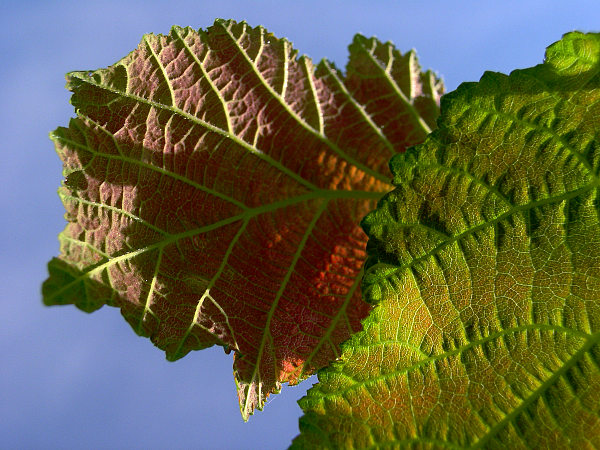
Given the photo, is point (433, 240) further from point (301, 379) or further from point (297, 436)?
point (301, 379)

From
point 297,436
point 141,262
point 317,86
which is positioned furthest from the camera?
point 317,86

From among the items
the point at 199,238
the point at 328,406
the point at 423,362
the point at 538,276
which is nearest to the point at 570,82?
the point at 538,276

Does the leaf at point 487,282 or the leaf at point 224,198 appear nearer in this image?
the leaf at point 487,282

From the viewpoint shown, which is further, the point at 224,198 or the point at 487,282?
the point at 224,198

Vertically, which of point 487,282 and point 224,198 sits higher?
point 487,282

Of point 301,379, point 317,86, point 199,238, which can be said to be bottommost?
point 301,379
